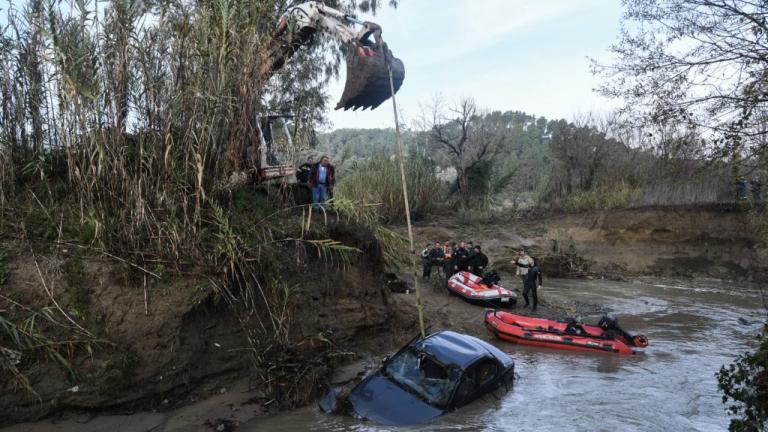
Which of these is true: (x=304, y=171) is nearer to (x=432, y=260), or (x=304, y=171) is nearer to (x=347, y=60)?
(x=347, y=60)

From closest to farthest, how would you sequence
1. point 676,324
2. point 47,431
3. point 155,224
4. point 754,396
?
1. point 754,396
2. point 47,431
3. point 155,224
4. point 676,324

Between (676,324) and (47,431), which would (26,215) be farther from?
(676,324)

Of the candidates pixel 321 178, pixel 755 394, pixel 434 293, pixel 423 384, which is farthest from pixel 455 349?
pixel 434 293

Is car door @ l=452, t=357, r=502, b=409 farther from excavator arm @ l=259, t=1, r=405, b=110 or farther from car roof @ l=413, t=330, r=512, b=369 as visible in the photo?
excavator arm @ l=259, t=1, r=405, b=110

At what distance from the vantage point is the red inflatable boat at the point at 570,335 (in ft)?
39.7

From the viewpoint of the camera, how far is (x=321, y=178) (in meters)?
11.4

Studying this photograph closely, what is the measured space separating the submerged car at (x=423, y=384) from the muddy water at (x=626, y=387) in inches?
7.1

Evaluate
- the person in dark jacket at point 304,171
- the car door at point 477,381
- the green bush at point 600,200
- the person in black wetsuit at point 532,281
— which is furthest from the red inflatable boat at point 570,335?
the green bush at point 600,200

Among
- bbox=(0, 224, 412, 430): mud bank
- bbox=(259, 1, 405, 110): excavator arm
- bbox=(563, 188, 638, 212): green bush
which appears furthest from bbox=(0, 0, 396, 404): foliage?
bbox=(563, 188, 638, 212): green bush

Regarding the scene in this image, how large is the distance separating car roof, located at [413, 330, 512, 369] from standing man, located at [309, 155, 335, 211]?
3995 millimetres

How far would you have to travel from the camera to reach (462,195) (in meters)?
29.8

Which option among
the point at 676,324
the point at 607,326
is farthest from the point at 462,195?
the point at 607,326

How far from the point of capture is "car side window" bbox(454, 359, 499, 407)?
7.86 m

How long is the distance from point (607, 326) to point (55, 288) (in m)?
10.4
